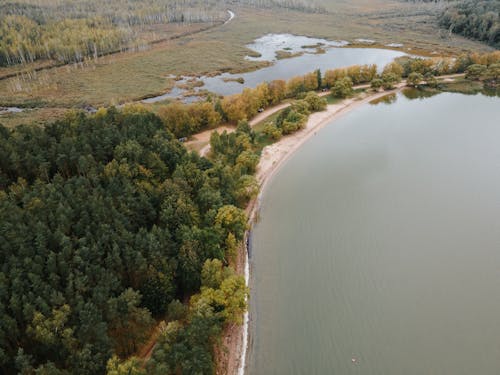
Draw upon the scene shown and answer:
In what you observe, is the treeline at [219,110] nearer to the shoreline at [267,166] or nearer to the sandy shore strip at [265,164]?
the sandy shore strip at [265,164]

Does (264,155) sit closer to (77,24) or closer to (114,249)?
(114,249)

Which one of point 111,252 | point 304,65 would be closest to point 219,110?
point 111,252

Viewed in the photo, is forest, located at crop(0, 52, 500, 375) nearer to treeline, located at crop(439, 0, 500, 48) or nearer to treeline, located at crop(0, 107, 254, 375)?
treeline, located at crop(0, 107, 254, 375)

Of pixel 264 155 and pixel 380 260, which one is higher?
pixel 264 155

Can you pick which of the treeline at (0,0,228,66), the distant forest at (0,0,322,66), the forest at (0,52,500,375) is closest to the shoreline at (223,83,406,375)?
the forest at (0,52,500,375)

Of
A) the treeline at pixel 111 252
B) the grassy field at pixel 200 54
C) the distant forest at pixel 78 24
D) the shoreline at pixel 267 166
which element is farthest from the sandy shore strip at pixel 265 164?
the distant forest at pixel 78 24

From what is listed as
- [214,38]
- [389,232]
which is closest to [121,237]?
[389,232]
